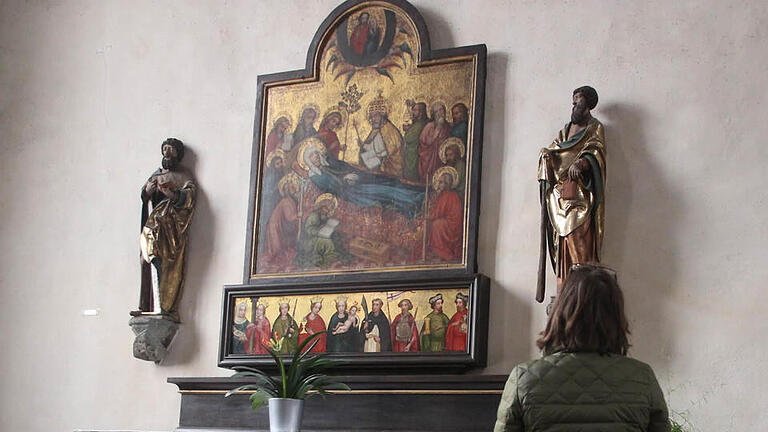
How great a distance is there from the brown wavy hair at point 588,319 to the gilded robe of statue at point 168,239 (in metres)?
4.49

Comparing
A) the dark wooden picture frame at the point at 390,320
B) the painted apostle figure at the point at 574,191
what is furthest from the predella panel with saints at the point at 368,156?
the painted apostle figure at the point at 574,191

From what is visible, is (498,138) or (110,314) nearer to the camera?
(498,138)

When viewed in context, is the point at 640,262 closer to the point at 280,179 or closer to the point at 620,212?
the point at 620,212

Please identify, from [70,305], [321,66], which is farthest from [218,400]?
[321,66]

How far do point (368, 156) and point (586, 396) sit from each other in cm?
399

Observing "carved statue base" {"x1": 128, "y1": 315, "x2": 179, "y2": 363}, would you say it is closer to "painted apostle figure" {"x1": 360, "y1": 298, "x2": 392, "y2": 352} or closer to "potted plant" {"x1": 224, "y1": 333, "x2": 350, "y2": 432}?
"potted plant" {"x1": 224, "y1": 333, "x2": 350, "y2": 432}

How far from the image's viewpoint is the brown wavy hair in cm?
381

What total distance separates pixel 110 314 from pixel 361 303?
2158 mm

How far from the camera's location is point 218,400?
734 cm

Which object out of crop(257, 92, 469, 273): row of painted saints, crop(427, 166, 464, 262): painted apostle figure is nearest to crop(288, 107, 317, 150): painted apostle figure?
crop(257, 92, 469, 273): row of painted saints

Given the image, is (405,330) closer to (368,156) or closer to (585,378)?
(368,156)

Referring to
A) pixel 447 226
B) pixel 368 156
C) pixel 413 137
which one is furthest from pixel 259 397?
pixel 413 137

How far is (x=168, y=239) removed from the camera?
7.95 meters

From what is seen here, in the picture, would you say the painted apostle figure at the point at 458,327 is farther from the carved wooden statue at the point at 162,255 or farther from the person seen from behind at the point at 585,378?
the person seen from behind at the point at 585,378
